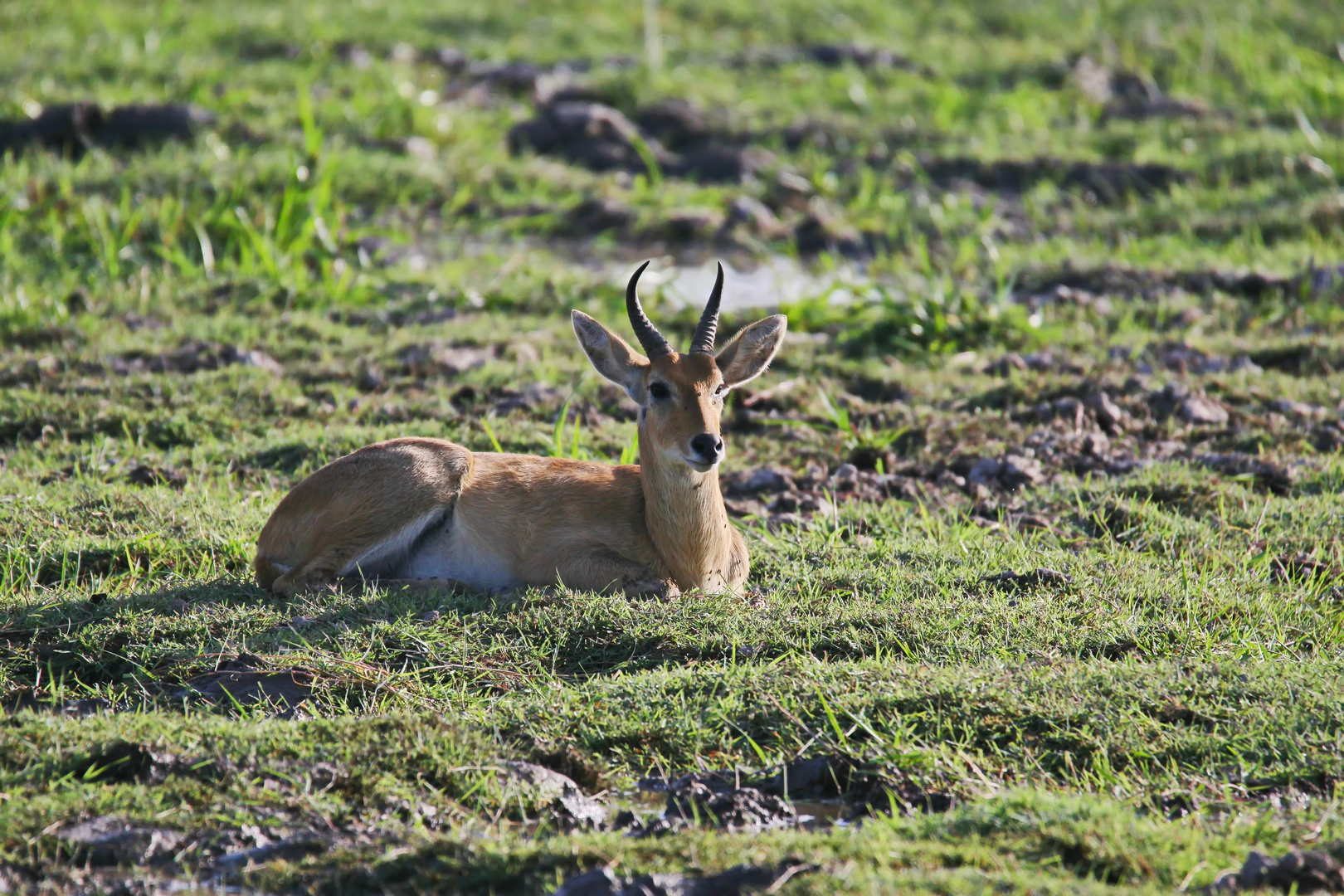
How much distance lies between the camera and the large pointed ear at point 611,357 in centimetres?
603

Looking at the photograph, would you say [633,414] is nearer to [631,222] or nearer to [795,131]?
[631,222]

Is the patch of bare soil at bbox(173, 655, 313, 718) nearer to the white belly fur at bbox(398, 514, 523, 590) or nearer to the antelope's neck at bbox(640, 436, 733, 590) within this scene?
the white belly fur at bbox(398, 514, 523, 590)

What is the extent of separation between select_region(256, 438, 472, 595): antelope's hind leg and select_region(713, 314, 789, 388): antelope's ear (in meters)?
1.30

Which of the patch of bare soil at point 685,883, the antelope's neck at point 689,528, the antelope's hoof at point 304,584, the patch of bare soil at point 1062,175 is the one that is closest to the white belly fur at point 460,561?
the antelope's hoof at point 304,584

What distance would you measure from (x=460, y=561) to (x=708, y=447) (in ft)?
4.06

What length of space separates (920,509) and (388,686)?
9.90ft

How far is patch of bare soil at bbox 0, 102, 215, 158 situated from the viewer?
11.4 meters

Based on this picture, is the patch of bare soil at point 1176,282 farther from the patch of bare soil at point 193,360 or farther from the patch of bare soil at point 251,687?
the patch of bare soil at point 251,687

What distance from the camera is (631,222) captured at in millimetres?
11406

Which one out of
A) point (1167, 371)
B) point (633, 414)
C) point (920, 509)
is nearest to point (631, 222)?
point (633, 414)

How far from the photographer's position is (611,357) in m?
6.09

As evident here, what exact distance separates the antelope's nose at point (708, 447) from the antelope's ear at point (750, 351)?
0.69 metres

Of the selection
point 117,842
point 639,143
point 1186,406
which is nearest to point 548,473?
point 117,842

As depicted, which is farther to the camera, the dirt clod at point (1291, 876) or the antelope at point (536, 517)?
the antelope at point (536, 517)
